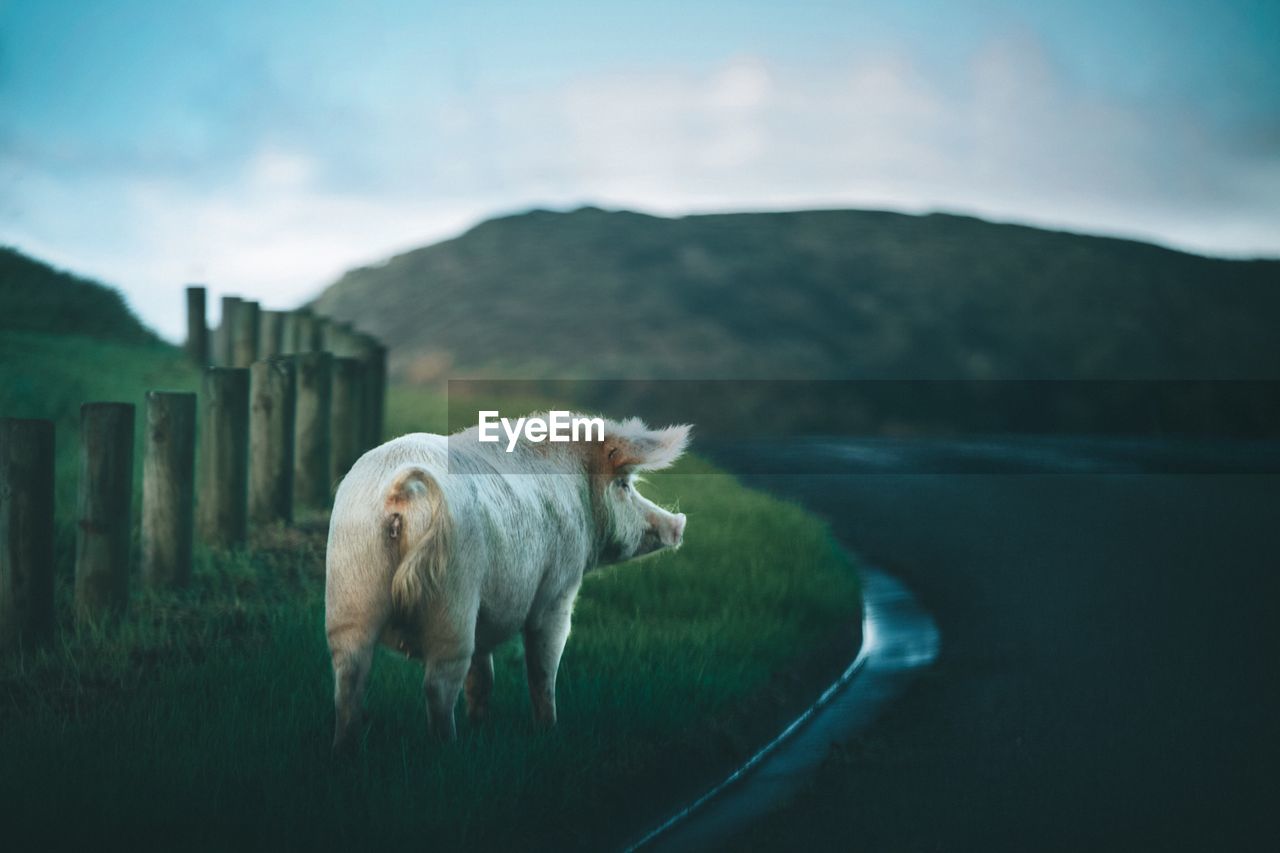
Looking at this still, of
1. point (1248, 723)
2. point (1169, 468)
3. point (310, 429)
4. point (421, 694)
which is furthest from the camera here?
point (1169, 468)

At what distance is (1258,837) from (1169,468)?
16.1 m

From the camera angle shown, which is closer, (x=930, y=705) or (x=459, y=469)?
(x=459, y=469)

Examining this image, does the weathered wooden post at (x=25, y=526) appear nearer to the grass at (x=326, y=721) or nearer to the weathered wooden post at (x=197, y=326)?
the grass at (x=326, y=721)

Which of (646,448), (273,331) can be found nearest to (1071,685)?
(646,448)

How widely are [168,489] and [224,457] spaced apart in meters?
1.01

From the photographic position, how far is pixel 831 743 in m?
7.04

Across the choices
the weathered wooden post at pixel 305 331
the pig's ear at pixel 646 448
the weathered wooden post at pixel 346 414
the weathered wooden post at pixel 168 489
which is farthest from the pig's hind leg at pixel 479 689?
the weathered wooden post at pixel 305 331

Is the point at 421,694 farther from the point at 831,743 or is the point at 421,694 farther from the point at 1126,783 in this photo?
the point at 1126,783

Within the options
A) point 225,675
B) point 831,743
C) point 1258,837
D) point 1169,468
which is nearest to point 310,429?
point 225,675

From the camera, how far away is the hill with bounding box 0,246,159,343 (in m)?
23.3

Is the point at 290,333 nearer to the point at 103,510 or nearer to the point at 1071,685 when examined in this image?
the point at 103,510

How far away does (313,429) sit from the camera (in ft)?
39.1

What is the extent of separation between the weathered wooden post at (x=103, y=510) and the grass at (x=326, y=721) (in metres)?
0.23

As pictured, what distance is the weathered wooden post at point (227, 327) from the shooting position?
63.7ft
